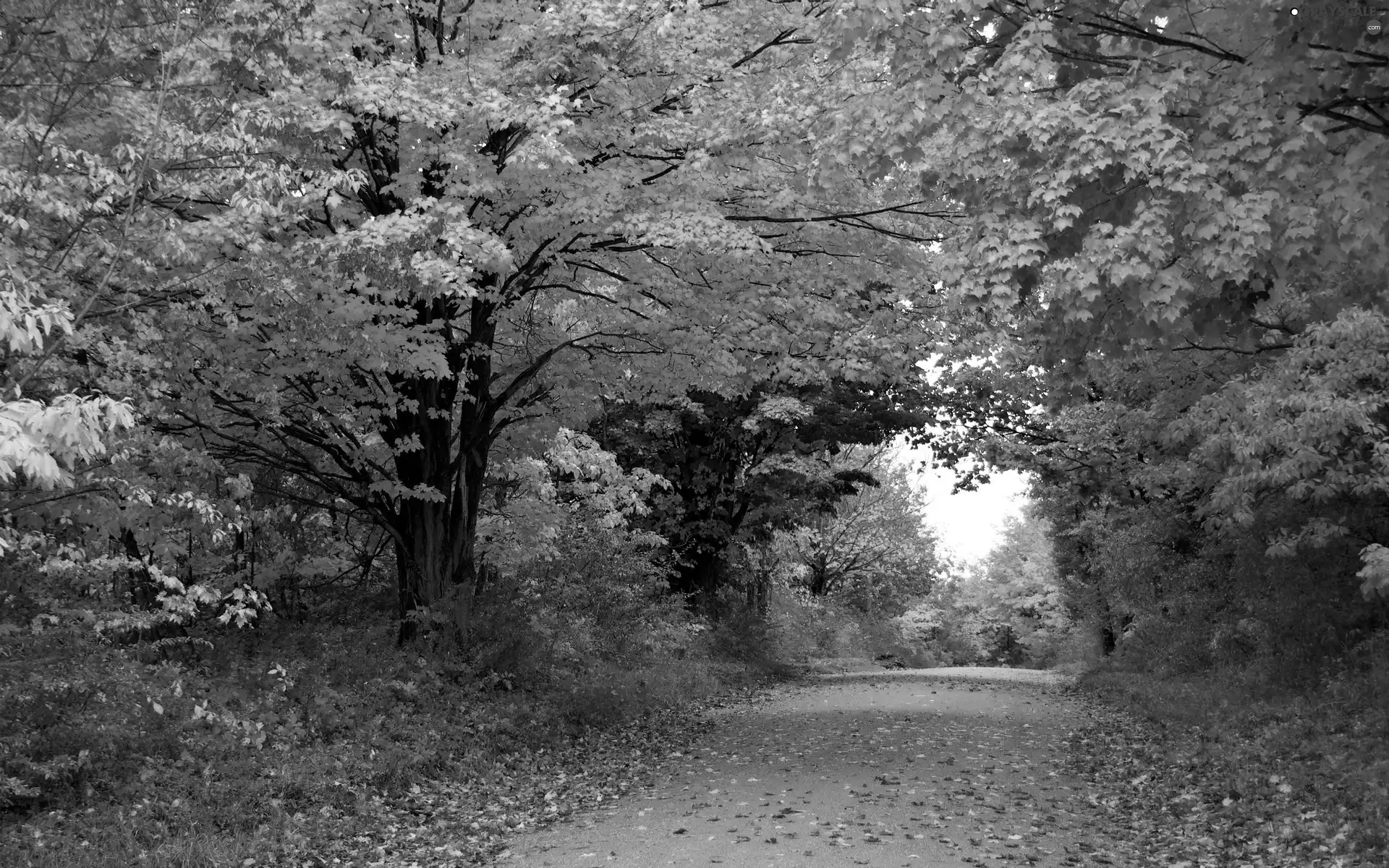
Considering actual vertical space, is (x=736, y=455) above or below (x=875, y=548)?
above

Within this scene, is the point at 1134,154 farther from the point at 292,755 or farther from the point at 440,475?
the point at 440,475

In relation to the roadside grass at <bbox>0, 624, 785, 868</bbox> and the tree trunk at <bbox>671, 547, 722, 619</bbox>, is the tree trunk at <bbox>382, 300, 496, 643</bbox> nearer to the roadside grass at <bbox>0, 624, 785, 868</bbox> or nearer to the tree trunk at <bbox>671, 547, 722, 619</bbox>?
the roadside grass at <bbox>0, 624, 785, 868</bbox>

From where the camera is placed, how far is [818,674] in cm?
3027

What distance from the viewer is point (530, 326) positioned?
14.7 m

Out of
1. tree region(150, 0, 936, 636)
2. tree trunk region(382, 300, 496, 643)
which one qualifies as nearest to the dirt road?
tree trunk region(382, 300, 496, 643)

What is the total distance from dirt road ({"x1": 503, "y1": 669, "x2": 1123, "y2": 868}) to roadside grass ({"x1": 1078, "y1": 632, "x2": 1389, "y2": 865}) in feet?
2.73

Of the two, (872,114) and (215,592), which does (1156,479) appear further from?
(215,592)

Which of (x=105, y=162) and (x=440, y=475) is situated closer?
(x=105, y=162)

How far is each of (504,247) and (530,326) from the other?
4847mm

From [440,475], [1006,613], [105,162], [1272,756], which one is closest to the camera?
[105,162]

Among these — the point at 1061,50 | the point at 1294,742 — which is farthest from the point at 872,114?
the point at 1294,742

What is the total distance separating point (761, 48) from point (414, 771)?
7.98 meters

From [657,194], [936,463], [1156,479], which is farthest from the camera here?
[936,463]

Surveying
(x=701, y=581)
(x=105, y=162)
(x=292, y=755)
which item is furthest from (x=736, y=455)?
(x=105, y=162)
